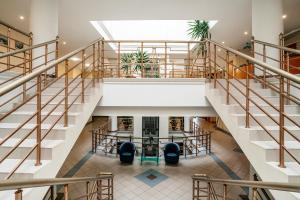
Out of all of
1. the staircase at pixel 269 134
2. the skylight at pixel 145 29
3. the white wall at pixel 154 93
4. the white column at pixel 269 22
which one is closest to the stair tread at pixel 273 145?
the staircase at pixel 269 134

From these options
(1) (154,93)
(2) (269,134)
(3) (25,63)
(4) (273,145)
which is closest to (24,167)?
(3) (25,63)

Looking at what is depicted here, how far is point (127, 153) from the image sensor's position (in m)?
8.41

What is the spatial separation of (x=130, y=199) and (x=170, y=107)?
3.09 m

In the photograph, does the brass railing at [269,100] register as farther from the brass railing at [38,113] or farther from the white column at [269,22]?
the brass railing at [38,113]

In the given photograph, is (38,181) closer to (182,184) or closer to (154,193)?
(154,193)

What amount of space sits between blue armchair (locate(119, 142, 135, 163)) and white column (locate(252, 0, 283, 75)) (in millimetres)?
5600

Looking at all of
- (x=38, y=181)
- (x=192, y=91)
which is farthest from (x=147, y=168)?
(x=38, y=181)

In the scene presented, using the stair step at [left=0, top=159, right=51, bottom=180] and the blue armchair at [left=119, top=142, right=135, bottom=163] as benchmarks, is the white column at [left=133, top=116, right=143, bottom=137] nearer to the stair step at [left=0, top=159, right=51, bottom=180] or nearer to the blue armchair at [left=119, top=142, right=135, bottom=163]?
the blue armchair at [left=119, top=142, right=135, bottom=163]

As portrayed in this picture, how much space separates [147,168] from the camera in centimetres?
803

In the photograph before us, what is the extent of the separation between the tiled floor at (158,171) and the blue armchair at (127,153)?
26cm

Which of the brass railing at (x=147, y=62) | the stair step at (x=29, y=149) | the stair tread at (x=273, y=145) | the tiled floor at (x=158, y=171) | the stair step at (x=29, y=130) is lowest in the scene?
the tiled floor at (x=158, y=171)

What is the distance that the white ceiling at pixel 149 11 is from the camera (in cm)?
590

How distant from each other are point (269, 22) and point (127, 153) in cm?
654

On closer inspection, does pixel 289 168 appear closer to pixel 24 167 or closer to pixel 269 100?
pixel 269 100
